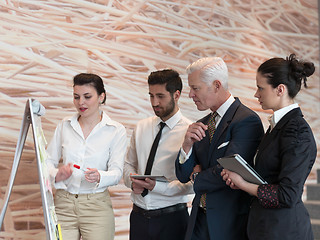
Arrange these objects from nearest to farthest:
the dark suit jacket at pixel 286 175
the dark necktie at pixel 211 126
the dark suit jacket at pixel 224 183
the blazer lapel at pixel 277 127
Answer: the dark suit jacket at pixel 286 175, the blazer lapel at pixel 277 127, the dark suit jacket at pixel 224 183, the dark necktie at pixel 211 126

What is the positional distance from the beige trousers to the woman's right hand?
0.18 meters

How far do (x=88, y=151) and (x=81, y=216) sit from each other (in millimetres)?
439

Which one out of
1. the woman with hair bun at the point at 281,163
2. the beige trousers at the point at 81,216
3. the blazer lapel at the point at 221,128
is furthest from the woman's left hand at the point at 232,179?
the beige trousers at the point at 81,216

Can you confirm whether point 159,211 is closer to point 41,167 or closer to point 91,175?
point 91,175

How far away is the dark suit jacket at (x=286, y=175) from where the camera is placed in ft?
7.21

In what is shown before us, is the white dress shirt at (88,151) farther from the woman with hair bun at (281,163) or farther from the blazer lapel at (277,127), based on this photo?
the blazer lapel at (277,127)

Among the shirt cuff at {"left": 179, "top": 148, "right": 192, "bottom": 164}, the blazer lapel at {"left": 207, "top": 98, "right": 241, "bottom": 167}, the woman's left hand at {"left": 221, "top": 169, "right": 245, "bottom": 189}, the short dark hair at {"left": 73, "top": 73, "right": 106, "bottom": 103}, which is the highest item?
the short dark hair at {"left": 73, "top": 73, "right": 106, "bottom": 103}

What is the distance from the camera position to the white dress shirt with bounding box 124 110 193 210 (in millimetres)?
3045

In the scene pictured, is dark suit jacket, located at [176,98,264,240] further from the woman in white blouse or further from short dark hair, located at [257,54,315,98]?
the woman in white blouse

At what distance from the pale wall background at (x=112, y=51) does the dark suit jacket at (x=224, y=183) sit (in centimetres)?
189

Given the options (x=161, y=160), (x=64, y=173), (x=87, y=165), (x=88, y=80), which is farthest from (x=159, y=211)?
(x=88, y=80)

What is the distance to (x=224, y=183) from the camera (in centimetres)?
252

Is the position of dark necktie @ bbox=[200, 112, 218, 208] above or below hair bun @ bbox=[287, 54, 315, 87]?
below

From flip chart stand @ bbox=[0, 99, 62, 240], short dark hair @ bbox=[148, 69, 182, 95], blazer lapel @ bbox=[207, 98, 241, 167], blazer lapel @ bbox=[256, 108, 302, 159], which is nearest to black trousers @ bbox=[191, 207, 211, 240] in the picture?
blazer lapel @ bbox=[207, 98, 241, 167]
